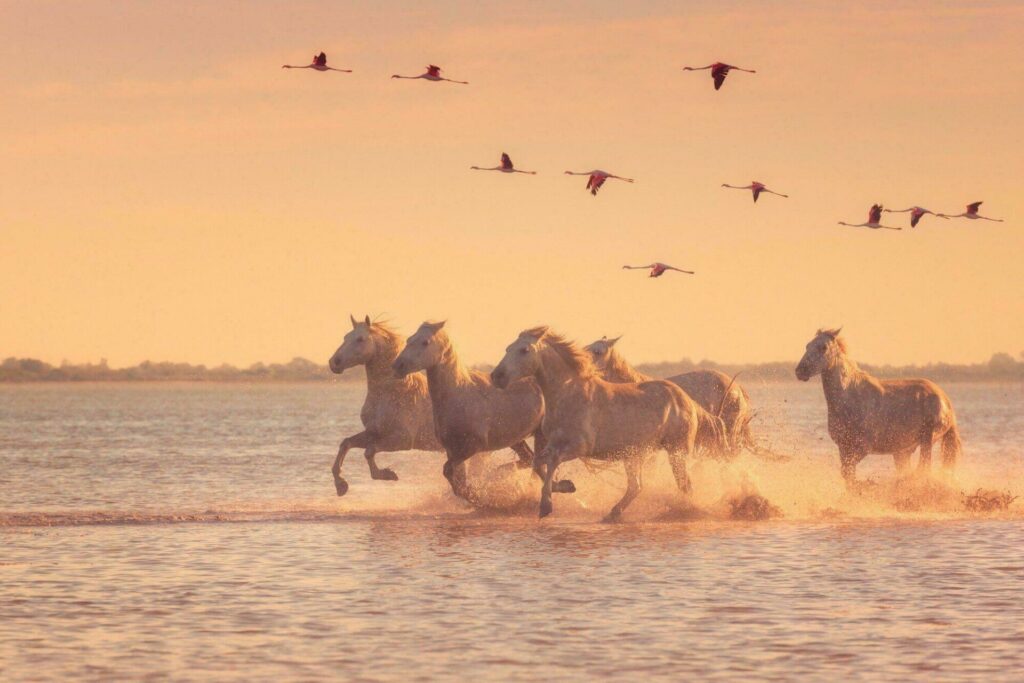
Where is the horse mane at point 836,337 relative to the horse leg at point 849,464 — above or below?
above

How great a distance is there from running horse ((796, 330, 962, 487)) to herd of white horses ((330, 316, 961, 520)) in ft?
0.04

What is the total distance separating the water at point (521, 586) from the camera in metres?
10.6

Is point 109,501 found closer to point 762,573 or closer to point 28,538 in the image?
point 28,538

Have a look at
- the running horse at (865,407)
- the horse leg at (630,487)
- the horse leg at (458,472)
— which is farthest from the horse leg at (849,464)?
the horse leg at (458,472)

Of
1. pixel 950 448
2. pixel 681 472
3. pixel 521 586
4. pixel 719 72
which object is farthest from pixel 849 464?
pixel 521 586

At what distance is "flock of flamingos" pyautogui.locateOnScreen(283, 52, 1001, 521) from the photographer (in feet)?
60.3

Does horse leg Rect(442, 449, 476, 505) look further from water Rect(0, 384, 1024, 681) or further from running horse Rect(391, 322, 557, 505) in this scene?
water Rect(0, 384, 1024, 681)

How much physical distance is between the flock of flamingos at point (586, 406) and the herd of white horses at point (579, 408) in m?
0.02

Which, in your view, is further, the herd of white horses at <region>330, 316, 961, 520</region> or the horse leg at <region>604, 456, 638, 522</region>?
the horse leg at <region>604, 456, 638, 522</region>

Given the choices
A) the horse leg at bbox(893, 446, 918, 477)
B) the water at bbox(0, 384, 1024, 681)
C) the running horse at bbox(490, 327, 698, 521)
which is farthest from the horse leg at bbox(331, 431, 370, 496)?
the horse leg at bbox(893, 446, 918, 477)

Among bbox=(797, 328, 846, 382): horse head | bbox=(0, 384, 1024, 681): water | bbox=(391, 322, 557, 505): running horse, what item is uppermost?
bbox=(797, 328, 846, 382): horse head

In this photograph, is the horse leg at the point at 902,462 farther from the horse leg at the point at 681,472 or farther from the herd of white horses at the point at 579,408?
the horse leg at the point at 681,472

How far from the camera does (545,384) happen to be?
18422 mm

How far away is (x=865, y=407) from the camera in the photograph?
65.4ft
